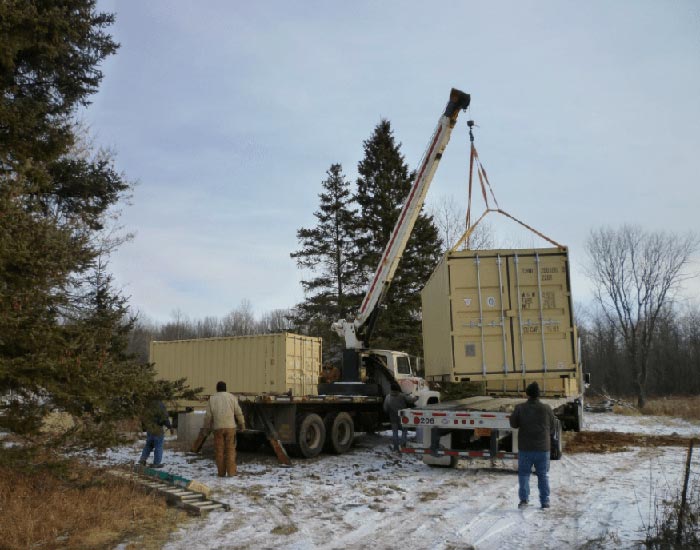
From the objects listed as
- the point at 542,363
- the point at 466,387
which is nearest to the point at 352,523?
the point at 542,363

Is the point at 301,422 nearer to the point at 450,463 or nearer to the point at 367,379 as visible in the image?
the point at 450,463

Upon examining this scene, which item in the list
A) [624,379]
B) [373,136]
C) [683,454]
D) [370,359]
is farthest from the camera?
[624,379]

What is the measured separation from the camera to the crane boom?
45.4 feet

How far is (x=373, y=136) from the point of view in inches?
1153

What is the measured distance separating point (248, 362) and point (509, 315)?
771 centimetres

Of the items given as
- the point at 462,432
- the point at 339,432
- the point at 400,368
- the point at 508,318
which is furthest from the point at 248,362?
the point at 508,318

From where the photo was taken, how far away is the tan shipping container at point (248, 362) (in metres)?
15.3

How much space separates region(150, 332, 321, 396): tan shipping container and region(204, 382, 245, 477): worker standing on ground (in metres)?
5.39

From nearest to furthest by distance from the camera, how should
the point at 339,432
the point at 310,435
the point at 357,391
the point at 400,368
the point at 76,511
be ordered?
the point at 76,511 < the point at 310,435 < the point at 339,432 < the point at 357,391 < the point at 400,368

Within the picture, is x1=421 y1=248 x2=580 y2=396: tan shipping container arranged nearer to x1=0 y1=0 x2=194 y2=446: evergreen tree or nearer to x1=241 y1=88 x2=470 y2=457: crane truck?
x1=241 y1=88 x2=470 y2=457: crane truck

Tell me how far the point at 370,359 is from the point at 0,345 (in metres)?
10.1

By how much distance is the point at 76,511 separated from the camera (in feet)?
19.9

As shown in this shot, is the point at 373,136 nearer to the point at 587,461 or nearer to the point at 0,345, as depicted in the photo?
the point at 587,461

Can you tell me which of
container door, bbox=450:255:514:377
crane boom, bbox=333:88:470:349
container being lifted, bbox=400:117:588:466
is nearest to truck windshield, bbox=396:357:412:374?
crane boom, bbox=333:88:470:349
